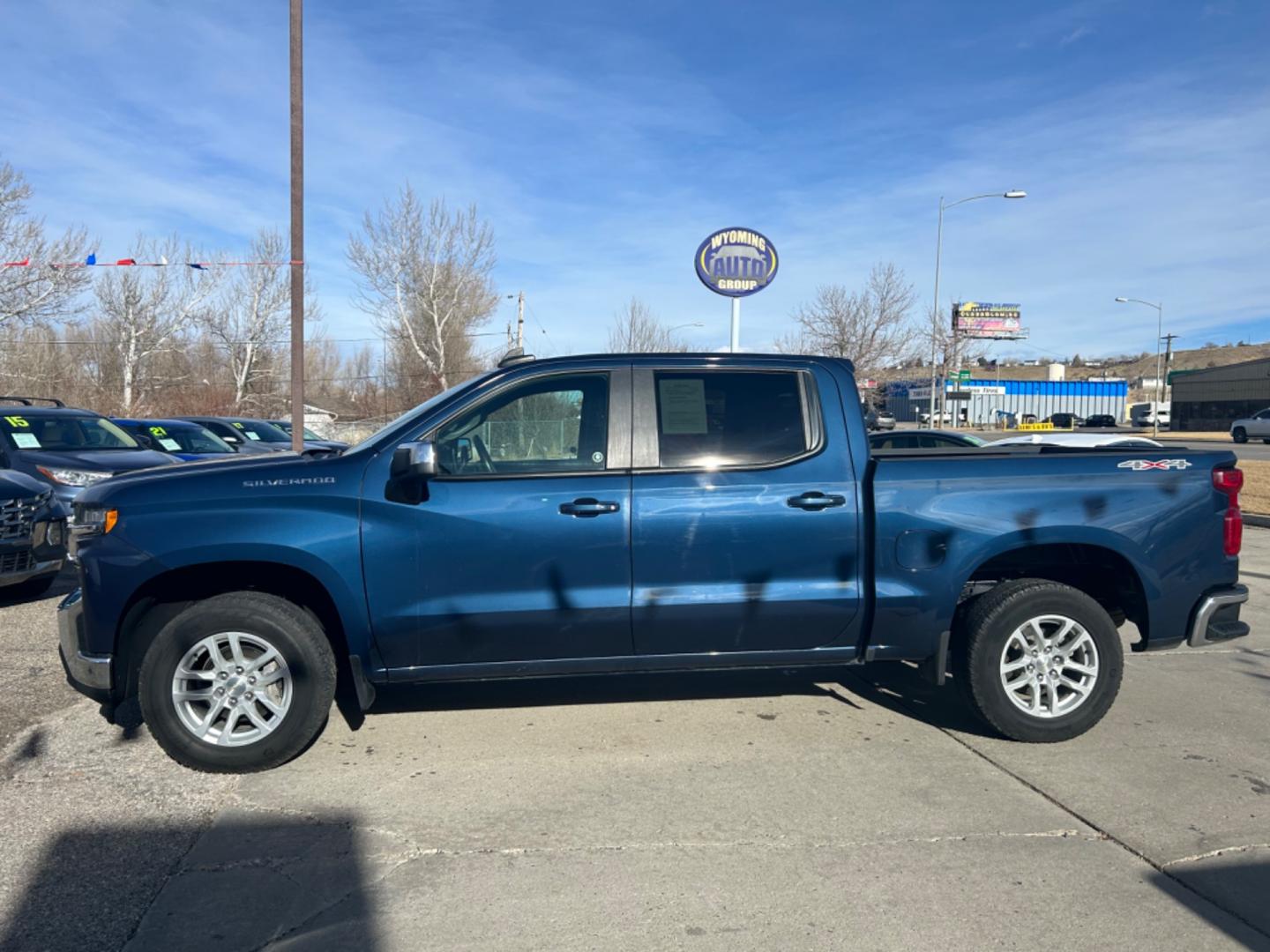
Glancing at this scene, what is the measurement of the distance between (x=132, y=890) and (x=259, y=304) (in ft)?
142

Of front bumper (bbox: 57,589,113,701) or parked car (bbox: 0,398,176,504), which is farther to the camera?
parked car (bbox: 0,398,176,504)

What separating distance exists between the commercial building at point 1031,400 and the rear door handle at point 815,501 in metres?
72.5

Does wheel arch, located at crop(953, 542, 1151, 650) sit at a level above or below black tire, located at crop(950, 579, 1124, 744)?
above

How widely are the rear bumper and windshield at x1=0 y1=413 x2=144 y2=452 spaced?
35.0ft

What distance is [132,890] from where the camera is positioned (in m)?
3.35

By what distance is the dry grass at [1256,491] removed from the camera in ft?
49.9

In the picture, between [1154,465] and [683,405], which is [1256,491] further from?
[683,405]

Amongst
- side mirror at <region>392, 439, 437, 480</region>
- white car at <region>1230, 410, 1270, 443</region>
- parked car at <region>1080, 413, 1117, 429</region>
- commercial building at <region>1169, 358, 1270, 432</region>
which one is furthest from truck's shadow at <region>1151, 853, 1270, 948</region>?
commercial building at <region>1169, 358, 1270, 432</region>

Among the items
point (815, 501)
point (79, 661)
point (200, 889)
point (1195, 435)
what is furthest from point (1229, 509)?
point (1195, 435)

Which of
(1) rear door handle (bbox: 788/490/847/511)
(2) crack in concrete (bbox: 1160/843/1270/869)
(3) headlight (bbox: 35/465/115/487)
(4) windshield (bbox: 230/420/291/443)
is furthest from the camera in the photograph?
(4) windshield (bbox: 230/420/291/443)

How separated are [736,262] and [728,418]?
8965mm

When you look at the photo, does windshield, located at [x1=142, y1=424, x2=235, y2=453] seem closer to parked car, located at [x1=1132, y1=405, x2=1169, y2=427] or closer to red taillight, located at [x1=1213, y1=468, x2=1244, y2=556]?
red taillight, located at [x1=1213, y1=468, x2=1244, y2=556]

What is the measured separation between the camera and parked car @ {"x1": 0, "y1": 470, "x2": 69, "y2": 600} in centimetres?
736

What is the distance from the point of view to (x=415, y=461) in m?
4.19
